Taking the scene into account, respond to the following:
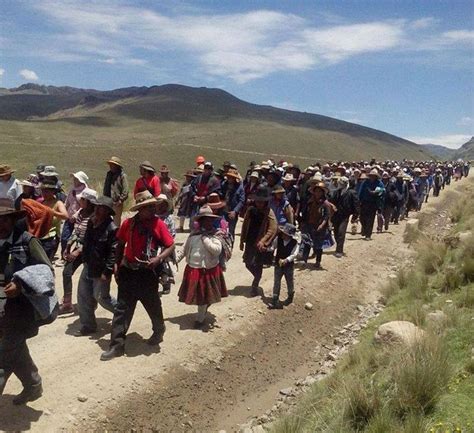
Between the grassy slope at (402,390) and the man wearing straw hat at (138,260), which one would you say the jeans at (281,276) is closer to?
the grassy slope at (402,390)

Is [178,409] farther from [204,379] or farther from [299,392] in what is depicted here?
[299,392]

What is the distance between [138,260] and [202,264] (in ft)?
4.09

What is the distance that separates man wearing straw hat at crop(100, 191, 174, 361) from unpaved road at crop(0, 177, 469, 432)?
0.41 meters

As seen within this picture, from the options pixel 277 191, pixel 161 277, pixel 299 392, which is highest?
pixel 277 191

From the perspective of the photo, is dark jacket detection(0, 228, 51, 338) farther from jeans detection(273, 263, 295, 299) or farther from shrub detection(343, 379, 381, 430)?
jeans detection(273, 263, 295, 299)

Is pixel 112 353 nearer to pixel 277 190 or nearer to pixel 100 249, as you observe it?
pixel 100 249

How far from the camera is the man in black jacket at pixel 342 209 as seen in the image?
12383 millimetres

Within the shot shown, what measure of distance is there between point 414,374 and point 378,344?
5.46ft

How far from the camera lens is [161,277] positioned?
6.47 meters

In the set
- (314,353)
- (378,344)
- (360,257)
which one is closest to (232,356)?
(314,353)

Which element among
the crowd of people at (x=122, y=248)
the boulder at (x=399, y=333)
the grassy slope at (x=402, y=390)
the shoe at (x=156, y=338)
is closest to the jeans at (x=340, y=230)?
the crowd of people at (x=122, y=248)

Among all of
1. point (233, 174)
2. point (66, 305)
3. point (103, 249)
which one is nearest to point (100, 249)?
point (103, 249)

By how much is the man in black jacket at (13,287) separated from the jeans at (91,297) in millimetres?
1775

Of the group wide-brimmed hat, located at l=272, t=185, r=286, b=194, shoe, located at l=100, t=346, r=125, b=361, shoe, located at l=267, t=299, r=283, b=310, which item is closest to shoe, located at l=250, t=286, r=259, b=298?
shoe, located at l=267, t=299, r=283, b=310
